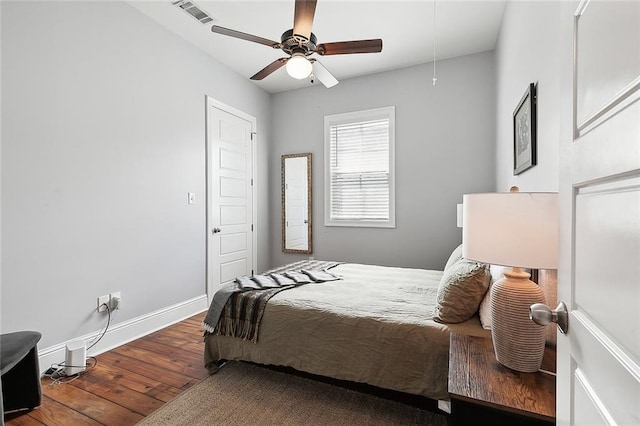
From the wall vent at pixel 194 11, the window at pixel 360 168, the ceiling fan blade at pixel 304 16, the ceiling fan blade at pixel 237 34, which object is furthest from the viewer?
the window at pixel 360 168

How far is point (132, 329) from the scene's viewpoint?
113 inches

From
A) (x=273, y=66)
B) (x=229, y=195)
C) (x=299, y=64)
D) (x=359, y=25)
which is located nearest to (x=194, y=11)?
(x=273, y=66)

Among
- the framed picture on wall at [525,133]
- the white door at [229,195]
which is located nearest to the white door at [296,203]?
the white door at [229,195]

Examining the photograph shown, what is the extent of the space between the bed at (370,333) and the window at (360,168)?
6.73 feet

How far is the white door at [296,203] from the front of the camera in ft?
15.6

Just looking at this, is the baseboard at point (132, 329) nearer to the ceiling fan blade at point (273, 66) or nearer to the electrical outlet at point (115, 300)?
the electrical outlet at point (115, 300)

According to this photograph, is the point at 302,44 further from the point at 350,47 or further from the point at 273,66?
the point at 273,66

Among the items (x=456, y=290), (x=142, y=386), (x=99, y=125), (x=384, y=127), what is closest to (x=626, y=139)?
(x=456, y=290)

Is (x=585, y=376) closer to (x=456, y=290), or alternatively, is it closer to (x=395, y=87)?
(x=456, y=290)

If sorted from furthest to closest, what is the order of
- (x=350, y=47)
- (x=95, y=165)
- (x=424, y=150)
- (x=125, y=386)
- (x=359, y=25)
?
(x=424, y=150) < (x=359, y=25) < (x=95, y=165) < (x=350, y=47) < (x=125, y=386)

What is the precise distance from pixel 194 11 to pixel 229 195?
2.02m

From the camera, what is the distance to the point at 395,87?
13.5 ft

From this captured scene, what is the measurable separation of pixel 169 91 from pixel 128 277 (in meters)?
1.90

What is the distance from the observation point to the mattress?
165 centimetres
